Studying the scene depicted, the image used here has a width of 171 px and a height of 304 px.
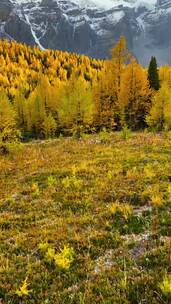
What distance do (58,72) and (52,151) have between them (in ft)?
546

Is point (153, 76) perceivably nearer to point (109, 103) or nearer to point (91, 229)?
point (109, 103)

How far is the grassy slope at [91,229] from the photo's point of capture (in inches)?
344

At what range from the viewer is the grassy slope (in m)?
8.75

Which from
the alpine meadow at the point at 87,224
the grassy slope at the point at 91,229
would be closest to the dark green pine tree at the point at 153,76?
the alpine meadow at the point at 87,224

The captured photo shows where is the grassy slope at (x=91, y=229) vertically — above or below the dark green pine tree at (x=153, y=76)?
below

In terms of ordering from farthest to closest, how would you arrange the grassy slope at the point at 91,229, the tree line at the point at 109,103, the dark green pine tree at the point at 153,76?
the dark green pine tree at the point at 153,76
the tree line at the point at 109,103
the grassy slope at the point at 91,229

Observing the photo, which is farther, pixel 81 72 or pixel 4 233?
pixel 81 72

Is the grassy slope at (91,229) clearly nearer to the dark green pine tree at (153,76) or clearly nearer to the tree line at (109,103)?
the tree line at (109,103)

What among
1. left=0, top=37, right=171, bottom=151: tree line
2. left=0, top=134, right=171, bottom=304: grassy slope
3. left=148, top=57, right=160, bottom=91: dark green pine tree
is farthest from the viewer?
left=148, top=57, right=160, bottom=91: dark green pine tree

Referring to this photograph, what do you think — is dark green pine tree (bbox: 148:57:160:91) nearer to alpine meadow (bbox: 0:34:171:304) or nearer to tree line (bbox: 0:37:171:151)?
tree line (bbox: 0:37:171:151)

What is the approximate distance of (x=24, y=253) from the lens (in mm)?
10875

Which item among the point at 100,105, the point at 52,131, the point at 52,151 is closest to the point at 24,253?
the point at 52,151

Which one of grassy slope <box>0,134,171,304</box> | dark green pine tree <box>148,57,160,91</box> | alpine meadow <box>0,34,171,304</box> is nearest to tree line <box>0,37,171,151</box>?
dark green pine tree <box>148,57,160,91</box>

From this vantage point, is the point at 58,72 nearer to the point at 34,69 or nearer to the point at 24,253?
the point at 34,69
